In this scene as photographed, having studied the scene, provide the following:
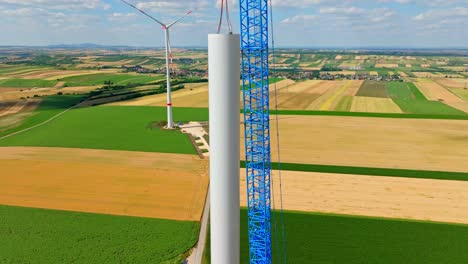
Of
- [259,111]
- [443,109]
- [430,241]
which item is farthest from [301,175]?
[443,109]

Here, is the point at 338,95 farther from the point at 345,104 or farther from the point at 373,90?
the point at 373,90

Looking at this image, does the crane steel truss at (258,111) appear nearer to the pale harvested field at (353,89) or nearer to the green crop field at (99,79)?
the pale harvested field at (353,89)

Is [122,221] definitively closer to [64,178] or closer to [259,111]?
[64,178]

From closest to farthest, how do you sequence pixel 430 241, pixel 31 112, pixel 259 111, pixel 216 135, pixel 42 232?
pixel 216 135 → pixel 259 111 → pixel 430 241 → pixel 42 232 → pixel 31 112

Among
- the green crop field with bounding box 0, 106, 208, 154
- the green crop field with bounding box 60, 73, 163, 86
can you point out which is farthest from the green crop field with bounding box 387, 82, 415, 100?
the green crop field with bounding box 60, 73, 163, 86

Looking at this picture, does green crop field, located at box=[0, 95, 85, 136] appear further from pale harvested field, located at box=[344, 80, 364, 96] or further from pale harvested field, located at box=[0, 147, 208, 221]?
pale harvested field, located at box=[344, 80, 364, 96]

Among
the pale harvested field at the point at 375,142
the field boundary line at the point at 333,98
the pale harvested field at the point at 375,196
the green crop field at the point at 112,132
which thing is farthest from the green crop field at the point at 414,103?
the green crop field at the point at 112,132
